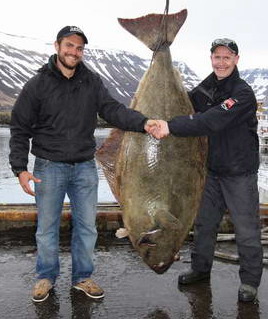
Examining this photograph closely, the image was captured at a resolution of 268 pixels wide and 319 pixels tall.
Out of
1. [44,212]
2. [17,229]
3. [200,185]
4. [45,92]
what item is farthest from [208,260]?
[17,229]

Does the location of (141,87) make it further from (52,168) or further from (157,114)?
(52,168)

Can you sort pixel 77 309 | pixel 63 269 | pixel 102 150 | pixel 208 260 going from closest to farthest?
pixel 102 150 < pixel 77 309 < pixel 208 260 < pixel 63 269

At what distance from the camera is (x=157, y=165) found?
12.4 ft

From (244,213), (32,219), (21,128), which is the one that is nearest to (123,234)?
(244,213)

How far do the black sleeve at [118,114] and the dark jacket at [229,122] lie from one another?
55 centimetres

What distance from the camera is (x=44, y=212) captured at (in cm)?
433

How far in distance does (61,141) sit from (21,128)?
1.24 feet

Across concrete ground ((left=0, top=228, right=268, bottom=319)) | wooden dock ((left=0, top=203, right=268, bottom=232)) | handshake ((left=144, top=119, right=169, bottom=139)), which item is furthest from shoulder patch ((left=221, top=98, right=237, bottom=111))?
wooden dock ((left=0, top=203, right=268, bottom=232))

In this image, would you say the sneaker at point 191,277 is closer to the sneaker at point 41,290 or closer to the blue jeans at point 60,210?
the blue jeans at point 60,210

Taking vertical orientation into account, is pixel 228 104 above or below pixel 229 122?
above

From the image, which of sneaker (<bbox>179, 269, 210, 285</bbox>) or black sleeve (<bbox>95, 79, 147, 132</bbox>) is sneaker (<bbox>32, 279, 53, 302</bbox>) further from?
black sleeve (<bbox>95, 79, 147, 132</bbox>)

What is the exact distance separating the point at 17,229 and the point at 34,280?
72.5 inches

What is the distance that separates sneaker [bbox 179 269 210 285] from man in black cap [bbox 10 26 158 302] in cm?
87

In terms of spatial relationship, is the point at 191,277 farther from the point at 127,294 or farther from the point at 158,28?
the point at 158,28
